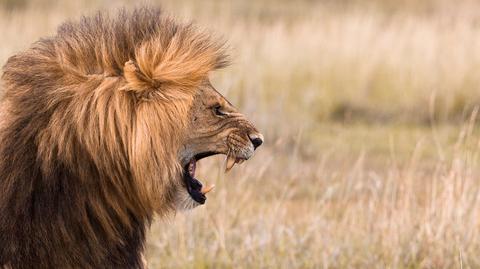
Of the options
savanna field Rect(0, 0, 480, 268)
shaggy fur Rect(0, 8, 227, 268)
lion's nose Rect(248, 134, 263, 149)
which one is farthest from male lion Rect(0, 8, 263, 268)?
savanna field Rect(0, 0, 480, 268)

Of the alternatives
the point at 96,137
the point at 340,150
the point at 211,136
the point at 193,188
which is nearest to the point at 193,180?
the point at 193,188

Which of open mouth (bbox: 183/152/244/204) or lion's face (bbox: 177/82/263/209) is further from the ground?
lion's face (bbox: 177/82/263/209)

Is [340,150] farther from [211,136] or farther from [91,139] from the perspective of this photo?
[91,139]

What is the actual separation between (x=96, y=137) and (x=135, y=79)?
8.4 inches

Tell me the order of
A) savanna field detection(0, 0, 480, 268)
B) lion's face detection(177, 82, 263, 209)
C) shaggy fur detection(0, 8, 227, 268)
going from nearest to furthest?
shaggy fur detection(0, 8, 227, 268) → lion's face detection(177, 82, 263, 209) → savanna field detection(0, 0, 480, 268)

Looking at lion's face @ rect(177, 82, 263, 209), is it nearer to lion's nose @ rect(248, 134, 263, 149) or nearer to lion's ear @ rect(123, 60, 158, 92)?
lion's nose @ rect(248, 134, 263, 149)

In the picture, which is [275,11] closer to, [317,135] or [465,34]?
[465,34]

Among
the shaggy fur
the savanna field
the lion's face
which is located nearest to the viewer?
the shaggy fur

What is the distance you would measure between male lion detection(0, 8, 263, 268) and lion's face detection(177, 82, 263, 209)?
1 centimetres

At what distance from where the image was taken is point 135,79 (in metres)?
3.47

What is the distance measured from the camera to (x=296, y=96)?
11961mm

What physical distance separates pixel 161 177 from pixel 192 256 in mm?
2223

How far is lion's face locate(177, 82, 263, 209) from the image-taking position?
12.0 ft

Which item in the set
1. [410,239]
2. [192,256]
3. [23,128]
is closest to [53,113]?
[23,128]
